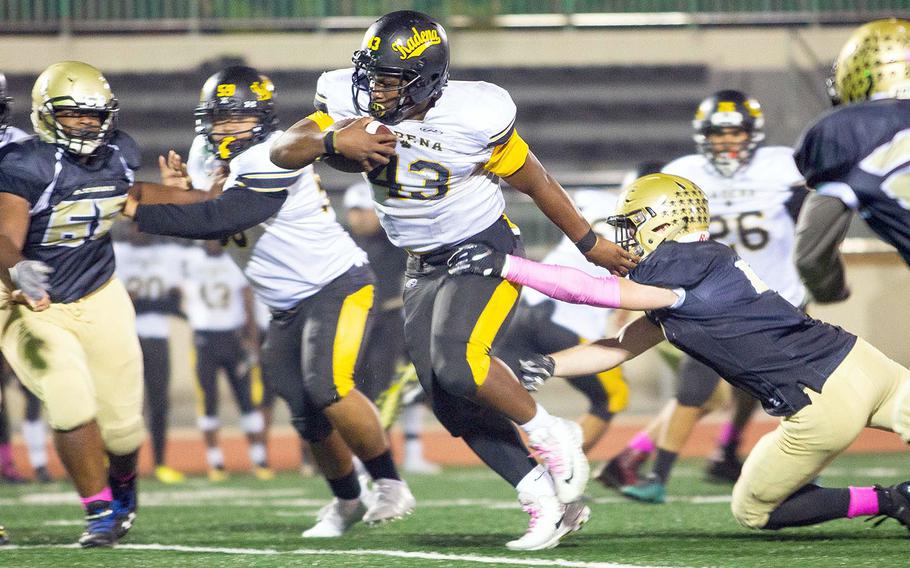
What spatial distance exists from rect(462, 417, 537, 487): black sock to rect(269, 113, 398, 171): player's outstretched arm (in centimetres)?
97

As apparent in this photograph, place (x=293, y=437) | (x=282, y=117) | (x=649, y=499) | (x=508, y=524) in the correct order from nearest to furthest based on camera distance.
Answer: (x=508, y=524), (x=649, y=499), (x=293, y=437), (x=282, y=117)

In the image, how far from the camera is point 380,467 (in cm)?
451

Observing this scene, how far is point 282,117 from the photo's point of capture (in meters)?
12.2

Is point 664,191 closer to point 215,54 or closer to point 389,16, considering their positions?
point 389,16

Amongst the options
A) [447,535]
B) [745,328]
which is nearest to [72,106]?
[447,535]

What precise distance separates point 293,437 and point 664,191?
21.6ft

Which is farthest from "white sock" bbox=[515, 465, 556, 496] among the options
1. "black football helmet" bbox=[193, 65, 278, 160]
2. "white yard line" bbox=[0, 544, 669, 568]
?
"black football helmet" bbox=[193, 65, 278, 160]

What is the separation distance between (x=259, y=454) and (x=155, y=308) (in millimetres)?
1126

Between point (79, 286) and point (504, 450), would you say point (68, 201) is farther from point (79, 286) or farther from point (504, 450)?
point (504, 450)

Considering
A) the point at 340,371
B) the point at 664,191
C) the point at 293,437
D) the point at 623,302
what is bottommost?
the point at 293,437

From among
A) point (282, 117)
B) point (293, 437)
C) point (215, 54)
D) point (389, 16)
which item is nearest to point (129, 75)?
point (215, 54)

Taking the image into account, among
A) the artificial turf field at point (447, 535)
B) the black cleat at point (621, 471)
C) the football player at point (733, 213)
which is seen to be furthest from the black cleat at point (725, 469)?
the black cleat at point (621, 471)

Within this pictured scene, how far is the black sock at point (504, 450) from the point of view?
3.89 meters

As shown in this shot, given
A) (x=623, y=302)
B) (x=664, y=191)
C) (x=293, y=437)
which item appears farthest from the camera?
(x=293, y=437)
